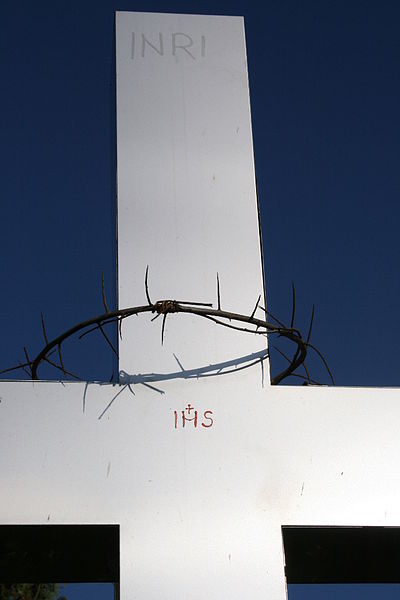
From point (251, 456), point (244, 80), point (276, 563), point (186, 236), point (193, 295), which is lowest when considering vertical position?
point (276, 563)

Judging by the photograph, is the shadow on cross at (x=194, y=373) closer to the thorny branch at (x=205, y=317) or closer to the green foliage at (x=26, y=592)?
the thorny branch at (x=205, y=317)

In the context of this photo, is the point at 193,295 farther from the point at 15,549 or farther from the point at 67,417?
the point at 15,549

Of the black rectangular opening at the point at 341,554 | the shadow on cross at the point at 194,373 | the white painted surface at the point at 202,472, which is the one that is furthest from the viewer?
the shadow on cross at the point at 194,373

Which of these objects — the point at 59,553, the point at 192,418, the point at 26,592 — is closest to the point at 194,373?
the point at 192,418

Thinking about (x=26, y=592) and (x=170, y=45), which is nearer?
(x=170, y=45)

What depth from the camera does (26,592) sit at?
7.34 meters

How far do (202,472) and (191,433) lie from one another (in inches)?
5.4

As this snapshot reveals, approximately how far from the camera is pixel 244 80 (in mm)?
4430

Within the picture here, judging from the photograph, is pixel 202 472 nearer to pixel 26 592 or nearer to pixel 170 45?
pixel 170 45

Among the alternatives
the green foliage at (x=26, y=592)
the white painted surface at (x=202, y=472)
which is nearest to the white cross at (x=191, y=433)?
the white painted surface at (x=202, y=472)

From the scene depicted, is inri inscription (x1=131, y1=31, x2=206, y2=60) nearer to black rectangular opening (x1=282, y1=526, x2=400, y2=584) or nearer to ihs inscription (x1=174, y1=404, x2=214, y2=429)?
ihs inscription (x1=174, y1=404, x2=214, y2=429)

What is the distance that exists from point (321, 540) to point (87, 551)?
771 mm

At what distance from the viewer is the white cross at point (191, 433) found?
3428mm

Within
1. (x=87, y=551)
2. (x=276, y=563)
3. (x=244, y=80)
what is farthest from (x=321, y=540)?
(x=244, y=80)
